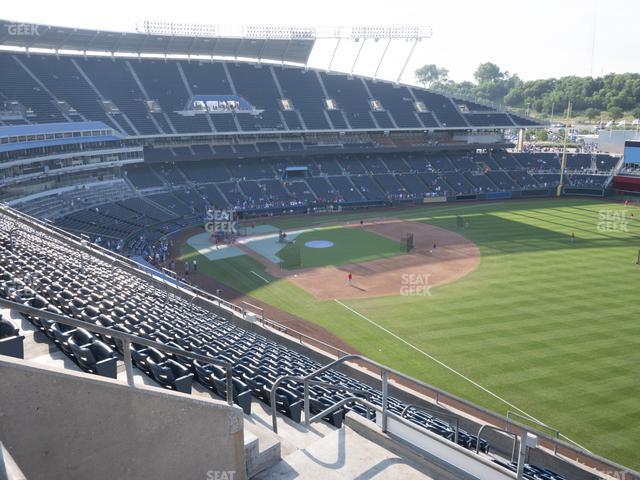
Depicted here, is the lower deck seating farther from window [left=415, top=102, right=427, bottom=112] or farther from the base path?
the base path

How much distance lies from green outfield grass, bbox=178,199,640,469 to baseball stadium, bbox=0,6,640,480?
0.16 metres

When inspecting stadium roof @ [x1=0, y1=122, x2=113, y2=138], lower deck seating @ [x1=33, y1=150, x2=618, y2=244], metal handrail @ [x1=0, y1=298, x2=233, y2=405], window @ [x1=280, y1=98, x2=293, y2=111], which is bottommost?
lower deck seating @ [x1=33, y1=150, x2=618, y2=244]

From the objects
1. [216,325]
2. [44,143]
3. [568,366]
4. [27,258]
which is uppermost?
[44,143]

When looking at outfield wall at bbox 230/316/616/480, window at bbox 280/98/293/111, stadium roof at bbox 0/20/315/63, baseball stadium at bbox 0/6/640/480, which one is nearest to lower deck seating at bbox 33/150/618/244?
baseball stadium at bbox 0/6/640/480

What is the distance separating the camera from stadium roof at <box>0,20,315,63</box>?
57.7 m

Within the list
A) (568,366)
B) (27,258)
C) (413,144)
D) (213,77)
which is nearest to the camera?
(27,258)

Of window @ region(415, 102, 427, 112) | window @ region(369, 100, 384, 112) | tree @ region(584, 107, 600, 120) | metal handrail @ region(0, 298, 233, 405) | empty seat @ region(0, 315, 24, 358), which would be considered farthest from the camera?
tree @ region(584, 107, 600, 120)

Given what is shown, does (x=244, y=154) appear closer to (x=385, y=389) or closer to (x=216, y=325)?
(x=216, y=325)

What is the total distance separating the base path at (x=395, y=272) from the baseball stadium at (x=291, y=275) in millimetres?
278

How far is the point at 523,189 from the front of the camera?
241 feet

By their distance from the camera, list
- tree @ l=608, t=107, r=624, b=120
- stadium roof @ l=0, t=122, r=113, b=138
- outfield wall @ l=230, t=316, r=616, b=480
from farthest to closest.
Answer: tree @ l=608, t=107, r=624, b=120 → stadium roof @ l=0, t=122, r=113, b=138 → outfield wall @ l=230, t=316, r=616, b=480

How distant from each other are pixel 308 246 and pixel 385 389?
1547 inches

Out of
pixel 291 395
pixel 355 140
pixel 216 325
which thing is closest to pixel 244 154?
pixel 355 140

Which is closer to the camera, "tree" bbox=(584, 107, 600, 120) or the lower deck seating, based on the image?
the lower deck seating
